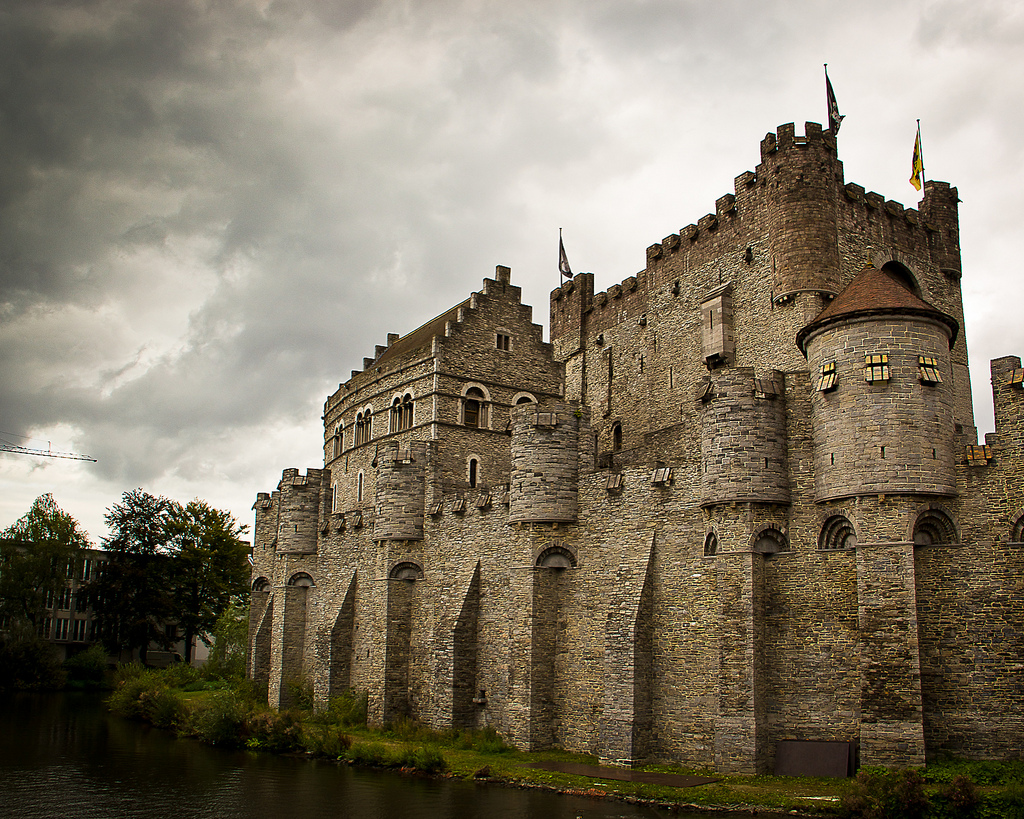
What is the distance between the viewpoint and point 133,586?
5922 centimetres

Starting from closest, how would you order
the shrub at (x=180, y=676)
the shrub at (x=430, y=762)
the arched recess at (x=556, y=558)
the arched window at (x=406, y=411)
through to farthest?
1. the shrub at (x=430, y=762)
2. the arched recess at (x=556, y=558)
3. the arched window at (x=406, y=411)
4. the shrub at (x=180, y=676)

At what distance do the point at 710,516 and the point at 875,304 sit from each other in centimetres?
679

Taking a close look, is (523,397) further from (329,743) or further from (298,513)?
(329,743)

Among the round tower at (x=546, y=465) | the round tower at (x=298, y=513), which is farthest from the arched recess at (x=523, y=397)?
the round tower at (x=546, y=465)

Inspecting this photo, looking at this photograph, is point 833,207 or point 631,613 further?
point 833,207

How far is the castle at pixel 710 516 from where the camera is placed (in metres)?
20.5

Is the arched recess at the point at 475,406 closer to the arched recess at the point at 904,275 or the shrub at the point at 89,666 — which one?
the arched recess at the point at 904,275

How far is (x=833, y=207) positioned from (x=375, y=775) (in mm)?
22835

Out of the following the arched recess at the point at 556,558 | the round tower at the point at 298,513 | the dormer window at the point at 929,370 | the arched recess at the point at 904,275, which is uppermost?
the arched recess at the point at 904,275

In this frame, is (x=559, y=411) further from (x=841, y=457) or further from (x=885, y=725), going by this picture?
(x=885, y=725)

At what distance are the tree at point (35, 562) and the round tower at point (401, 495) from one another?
3883 centimetres

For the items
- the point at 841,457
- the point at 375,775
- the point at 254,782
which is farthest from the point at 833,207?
the point at 254,782

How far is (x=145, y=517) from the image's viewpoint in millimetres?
62406

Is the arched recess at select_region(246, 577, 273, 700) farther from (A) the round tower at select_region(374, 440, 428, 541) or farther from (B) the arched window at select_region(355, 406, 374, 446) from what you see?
(A) the round tower at select_region(374, 440, 428, 541)
